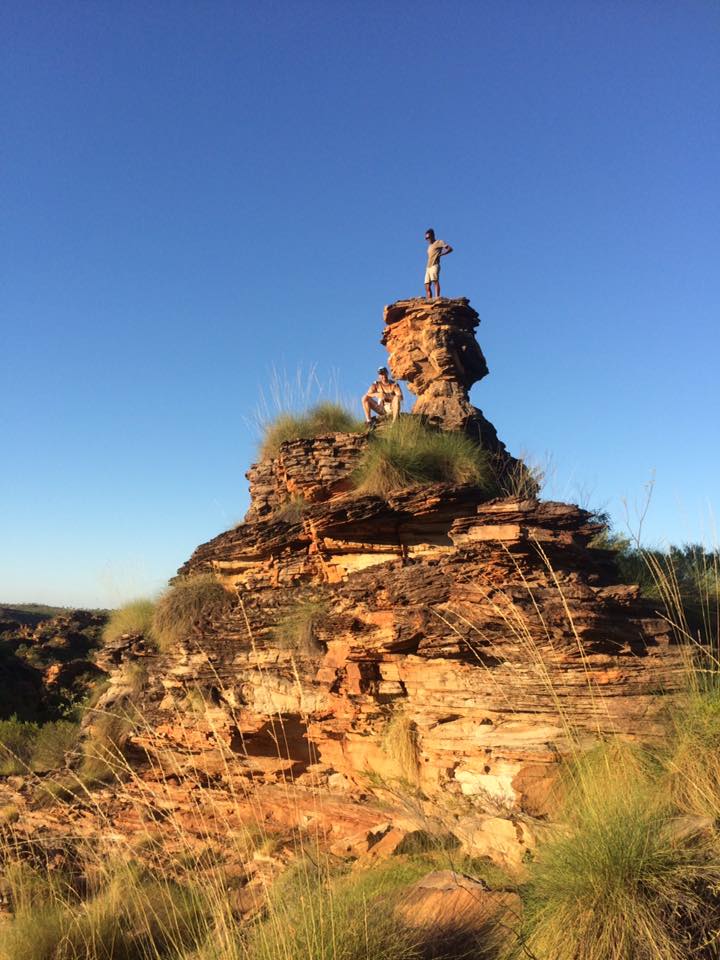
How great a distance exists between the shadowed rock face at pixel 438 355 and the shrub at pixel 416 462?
143cm

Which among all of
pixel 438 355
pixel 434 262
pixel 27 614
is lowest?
pixel 27 614

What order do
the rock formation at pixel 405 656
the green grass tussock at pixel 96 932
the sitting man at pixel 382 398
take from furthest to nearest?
the sitting man at pixel 382 398 < the rock formation at pixel 405 656 < the green grass tussock at pixel 96 932

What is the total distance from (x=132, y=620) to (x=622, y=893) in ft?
35.3

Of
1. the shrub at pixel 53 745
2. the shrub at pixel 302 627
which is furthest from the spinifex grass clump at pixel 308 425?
the shrub at pixel 53 745

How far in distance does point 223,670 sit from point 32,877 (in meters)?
3.23

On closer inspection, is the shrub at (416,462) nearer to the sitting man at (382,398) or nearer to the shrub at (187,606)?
the sitting man at (382,398)

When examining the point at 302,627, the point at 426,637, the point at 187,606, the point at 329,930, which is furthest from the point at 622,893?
the point at 187,606

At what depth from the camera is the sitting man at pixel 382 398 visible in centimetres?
1098

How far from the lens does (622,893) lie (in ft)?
9.54

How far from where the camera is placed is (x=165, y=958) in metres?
4.19

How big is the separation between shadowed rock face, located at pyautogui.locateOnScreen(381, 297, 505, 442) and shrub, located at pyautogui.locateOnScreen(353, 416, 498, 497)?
143cm

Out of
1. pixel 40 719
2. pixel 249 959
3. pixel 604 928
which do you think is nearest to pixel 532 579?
pixel 604 928

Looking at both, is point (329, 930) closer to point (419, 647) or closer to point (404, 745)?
point (419, 647)

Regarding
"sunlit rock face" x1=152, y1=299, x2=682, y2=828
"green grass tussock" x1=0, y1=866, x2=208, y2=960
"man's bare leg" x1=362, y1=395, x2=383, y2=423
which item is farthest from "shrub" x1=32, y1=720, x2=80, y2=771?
"man's bare leg" x1=362, y1=395, x2=383, y2=423
